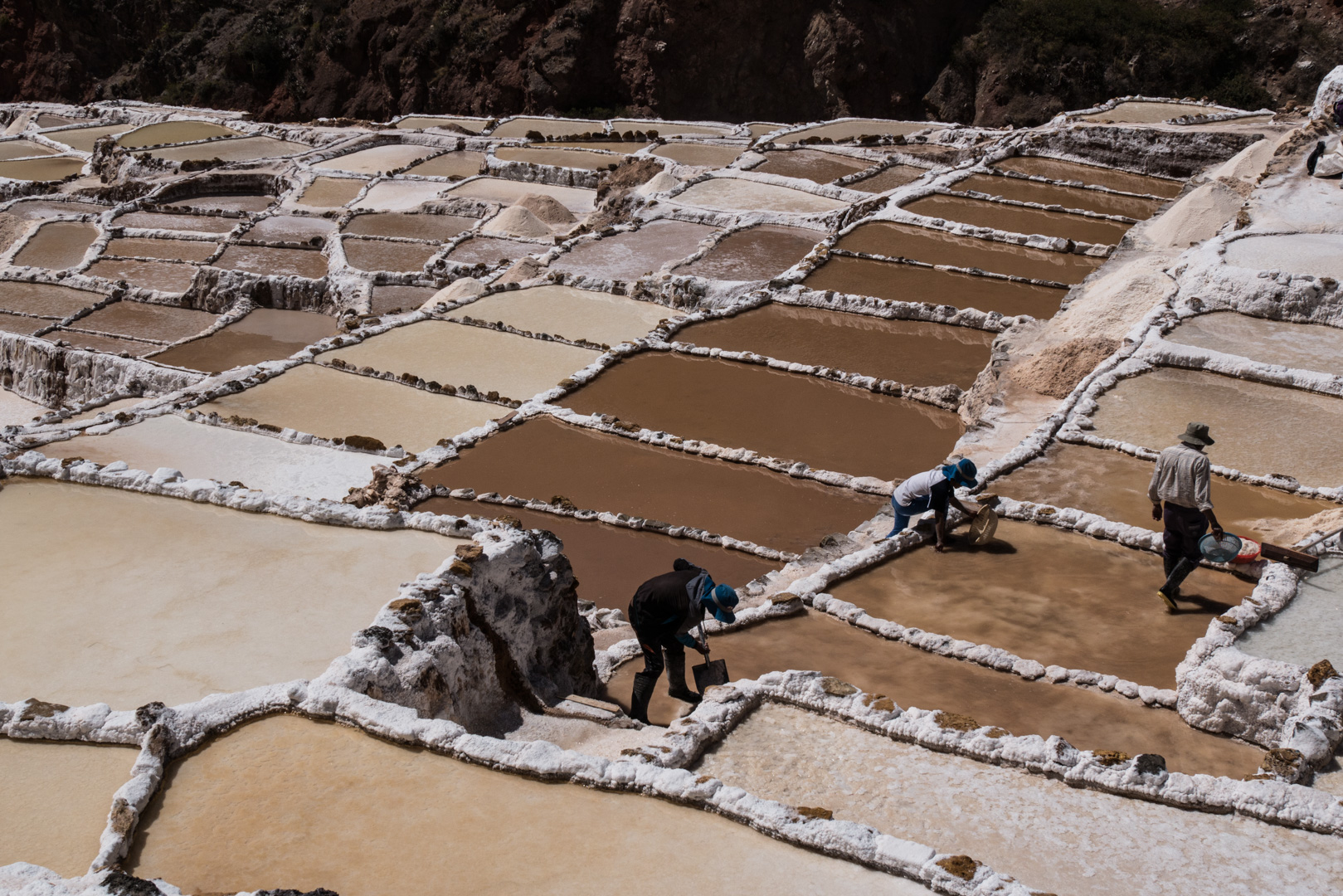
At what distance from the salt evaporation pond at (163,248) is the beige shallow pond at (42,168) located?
706 cm

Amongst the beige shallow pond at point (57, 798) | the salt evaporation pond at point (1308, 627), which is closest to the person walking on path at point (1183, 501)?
the salt evaporation pond at point (1308, 627)

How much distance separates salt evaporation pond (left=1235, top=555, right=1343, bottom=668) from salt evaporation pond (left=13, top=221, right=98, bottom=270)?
21659mm

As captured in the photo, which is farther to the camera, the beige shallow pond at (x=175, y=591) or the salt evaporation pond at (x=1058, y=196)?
the salt evaporation pond at (x=1058, y=196)

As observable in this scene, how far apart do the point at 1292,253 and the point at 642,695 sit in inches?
421

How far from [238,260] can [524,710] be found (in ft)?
55.7

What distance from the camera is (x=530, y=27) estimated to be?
4319 cm

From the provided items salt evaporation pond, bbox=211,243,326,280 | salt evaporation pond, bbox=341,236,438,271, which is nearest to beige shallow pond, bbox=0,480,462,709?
salt evaporation pond, bbox=341,236,438,271

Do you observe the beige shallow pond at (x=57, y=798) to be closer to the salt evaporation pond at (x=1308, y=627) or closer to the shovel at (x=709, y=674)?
the shovel at (x=709, y=674)

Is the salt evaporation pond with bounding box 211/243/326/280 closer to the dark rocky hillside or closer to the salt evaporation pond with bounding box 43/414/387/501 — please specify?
the salt evaporation pond with bounding box 43/414/387/501

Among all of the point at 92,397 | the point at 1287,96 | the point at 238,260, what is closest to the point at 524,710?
the point at 92,397

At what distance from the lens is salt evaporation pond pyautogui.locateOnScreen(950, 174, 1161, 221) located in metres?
20.1

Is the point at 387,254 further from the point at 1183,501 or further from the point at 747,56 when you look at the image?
the point at 747,56

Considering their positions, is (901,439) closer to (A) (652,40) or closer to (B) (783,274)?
(B) (783,274)

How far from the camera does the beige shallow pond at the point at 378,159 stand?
28016 millimetres
